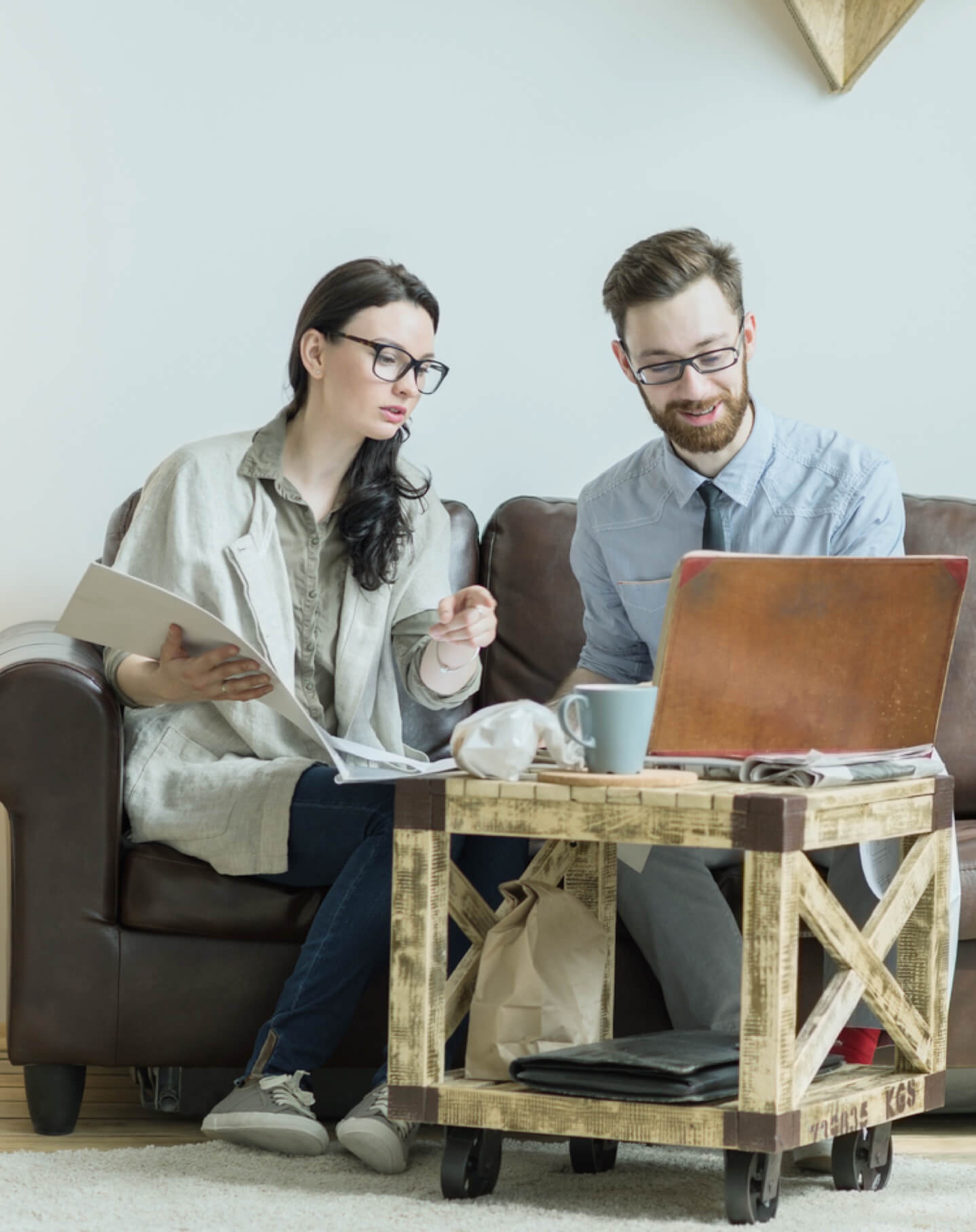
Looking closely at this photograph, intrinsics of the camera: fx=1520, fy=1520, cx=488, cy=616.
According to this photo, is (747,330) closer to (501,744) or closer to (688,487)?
(688,487)

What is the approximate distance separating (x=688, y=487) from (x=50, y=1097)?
110 cm

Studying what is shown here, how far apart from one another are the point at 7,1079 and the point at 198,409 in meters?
1.10

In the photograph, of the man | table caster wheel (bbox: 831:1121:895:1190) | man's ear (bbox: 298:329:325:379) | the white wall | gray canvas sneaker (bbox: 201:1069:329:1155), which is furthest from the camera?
the white wall

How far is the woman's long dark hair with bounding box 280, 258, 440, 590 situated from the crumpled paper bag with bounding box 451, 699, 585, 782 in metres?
0.63

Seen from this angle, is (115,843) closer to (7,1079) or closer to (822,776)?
(7,1079)

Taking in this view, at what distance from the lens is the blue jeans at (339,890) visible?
175 centimetres

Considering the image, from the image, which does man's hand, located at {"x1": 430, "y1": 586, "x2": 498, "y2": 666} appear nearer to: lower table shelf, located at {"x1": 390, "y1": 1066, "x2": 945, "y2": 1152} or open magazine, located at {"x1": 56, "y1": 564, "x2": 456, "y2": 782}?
open magazine, located at {"x1": 56, "y1": 564, "x2": 456, "y2": 782}

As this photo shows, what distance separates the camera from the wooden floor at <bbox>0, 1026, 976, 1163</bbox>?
183 cm

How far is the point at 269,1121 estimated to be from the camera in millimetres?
1664

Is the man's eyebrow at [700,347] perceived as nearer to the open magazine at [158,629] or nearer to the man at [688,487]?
the man at [688,487]

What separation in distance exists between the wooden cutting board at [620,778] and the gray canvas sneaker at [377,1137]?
458mm

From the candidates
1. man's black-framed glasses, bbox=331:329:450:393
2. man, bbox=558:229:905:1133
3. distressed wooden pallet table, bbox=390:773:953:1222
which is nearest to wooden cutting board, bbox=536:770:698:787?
distressed wooden pallet table, bbox=390:773:953:1222

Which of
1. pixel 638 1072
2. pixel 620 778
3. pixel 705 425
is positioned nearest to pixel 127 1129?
pixel 638 1072

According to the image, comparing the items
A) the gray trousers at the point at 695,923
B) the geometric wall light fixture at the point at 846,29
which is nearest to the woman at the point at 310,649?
the gray trousers at the point at 695,923
